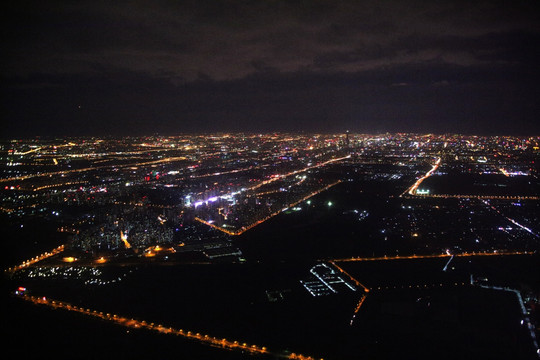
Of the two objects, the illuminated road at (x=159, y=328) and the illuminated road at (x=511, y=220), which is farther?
the illuminated road at (x=511, y=220)

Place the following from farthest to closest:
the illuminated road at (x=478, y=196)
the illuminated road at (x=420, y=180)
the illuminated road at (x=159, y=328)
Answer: the illuminated road at (x=420, y=180)
the illuminated road at (x=478, y=196)
the illuminated road at (x=159, y=328)

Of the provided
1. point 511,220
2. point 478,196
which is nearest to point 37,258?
point 511,220

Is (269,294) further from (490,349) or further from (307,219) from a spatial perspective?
(307,219)

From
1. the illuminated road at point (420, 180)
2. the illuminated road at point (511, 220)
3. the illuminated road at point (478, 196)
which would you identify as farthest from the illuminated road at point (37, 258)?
the illuminated road at point (420, 180)

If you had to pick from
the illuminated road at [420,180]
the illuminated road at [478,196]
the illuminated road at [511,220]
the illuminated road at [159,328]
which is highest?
the illuminated road at [420,180]

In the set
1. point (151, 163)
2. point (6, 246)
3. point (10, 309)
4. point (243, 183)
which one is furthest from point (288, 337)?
point (151, 163)

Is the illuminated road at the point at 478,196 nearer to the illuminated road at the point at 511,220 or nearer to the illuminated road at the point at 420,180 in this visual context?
the illuminated road at the point at 420,180

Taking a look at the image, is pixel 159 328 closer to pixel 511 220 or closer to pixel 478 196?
pixel 511 220

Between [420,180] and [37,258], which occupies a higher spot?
[420,180]
